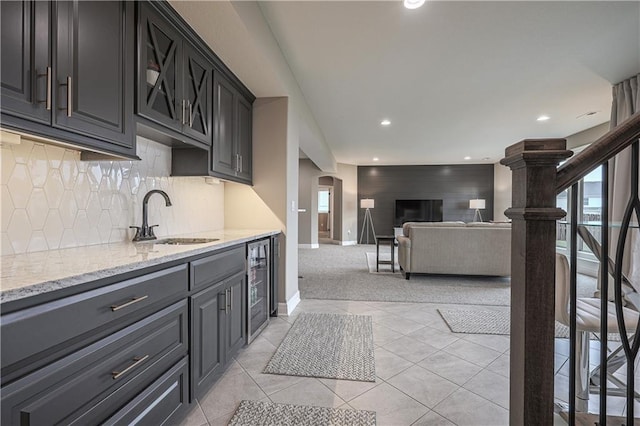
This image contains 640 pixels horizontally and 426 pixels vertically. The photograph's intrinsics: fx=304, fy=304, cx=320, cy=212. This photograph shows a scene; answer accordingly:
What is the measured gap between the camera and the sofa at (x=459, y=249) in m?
4.75

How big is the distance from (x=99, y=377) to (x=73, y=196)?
102cm

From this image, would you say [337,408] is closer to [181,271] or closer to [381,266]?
[181,271]

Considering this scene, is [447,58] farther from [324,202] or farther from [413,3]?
[324,202]

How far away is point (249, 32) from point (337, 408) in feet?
7.93

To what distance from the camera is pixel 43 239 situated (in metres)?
1.45

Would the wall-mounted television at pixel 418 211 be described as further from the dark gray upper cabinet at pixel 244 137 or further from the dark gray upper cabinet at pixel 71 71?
the dark gray upper cabinet at pixel 71 71

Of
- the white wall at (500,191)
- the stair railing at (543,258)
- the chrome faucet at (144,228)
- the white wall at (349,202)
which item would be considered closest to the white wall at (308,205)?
the white wall at (349,202)

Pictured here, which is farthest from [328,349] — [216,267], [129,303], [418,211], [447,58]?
[418,211]

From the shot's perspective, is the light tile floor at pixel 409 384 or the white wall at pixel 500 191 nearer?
the light tile floor at pixel 409 384

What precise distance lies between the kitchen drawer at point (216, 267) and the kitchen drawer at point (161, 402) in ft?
1.31

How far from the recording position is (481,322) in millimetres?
3088

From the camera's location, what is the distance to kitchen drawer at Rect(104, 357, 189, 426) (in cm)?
116

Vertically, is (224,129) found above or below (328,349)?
above

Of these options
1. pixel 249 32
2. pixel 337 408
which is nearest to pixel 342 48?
pixel 249 32
